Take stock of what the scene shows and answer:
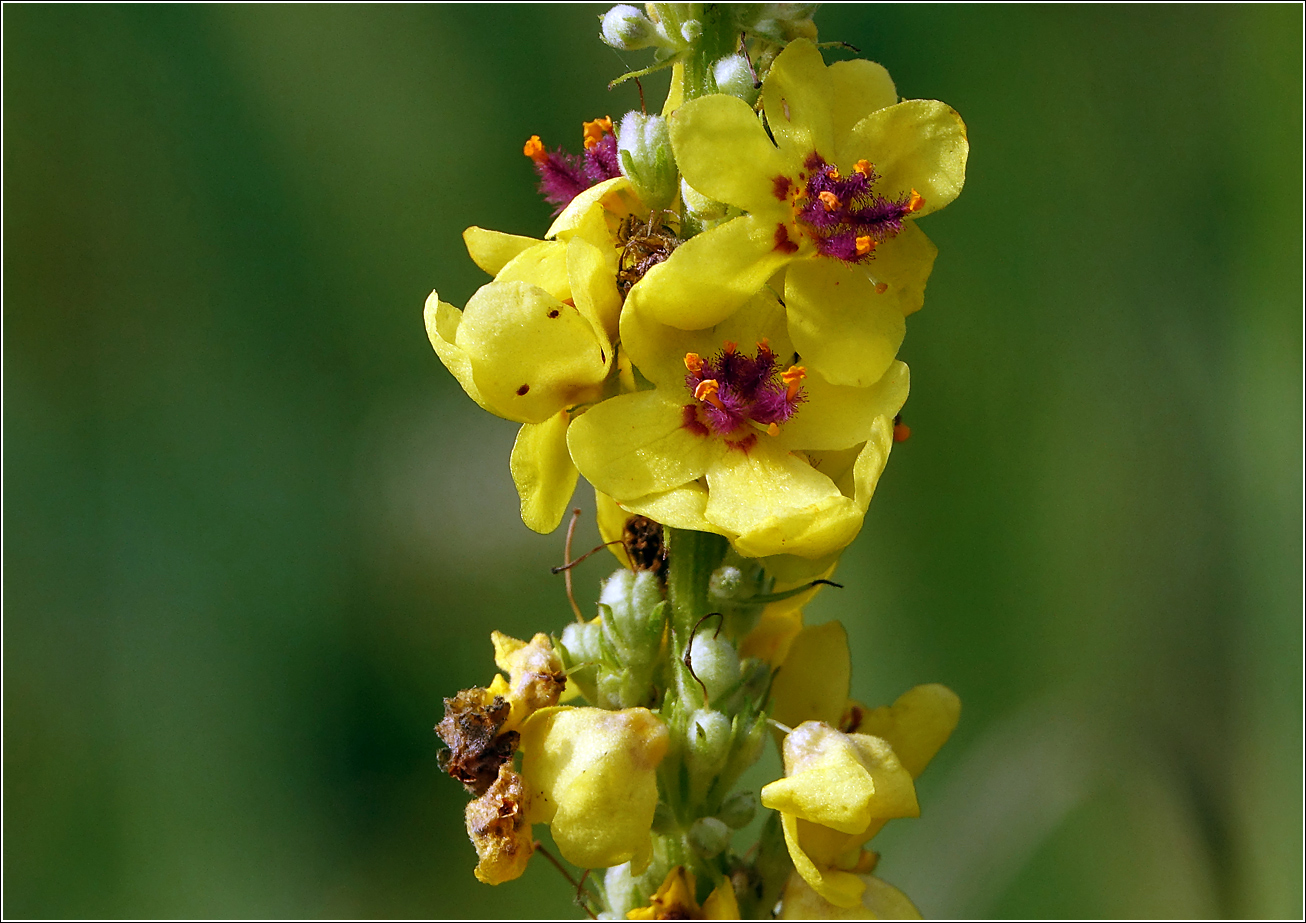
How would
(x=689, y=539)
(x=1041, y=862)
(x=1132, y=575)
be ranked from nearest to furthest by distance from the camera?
(x=689, y=539) < (x=1041, y=862) < (x=1132, y=575)

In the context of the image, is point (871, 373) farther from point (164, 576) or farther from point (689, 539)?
point (164, 576)

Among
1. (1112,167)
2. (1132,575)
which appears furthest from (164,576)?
(1112,167)

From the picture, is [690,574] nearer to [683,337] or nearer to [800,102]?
[683,337]

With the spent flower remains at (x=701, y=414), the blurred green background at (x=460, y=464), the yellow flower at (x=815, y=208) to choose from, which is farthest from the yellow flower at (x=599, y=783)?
the blurred green background at (x=460, y=464)

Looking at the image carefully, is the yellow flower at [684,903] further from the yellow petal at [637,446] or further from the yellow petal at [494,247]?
the yellow petal at [494,247]

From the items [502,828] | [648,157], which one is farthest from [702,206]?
[502,828]

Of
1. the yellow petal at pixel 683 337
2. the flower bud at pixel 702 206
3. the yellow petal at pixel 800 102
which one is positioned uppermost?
the yellow petal at pixel 800 102
